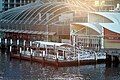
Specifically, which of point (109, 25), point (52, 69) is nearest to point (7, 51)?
point (109, 25)

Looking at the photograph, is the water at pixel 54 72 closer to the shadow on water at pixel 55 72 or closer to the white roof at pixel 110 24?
the shadow on water at pixel 55 72

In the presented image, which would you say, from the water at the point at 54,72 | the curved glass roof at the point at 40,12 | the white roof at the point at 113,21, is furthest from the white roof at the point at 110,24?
the water at the point at 54,72

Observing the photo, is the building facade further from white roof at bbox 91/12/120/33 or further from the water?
the water

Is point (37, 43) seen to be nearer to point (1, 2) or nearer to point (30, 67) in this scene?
point (30, 67)

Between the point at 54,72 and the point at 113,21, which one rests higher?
the point at 113,21

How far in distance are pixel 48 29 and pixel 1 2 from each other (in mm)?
50800

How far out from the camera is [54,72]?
64.0 m

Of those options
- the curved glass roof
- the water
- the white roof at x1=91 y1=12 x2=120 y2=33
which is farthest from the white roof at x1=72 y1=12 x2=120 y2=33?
the water

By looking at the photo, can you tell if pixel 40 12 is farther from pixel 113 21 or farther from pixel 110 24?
pixel 110 24

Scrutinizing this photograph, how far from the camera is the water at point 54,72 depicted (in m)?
60.1

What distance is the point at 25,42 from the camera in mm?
93125

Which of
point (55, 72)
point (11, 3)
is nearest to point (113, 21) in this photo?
point (55, 72)

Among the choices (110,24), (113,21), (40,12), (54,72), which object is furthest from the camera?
(40,12)

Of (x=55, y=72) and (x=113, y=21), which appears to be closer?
(x=55, y=72)
